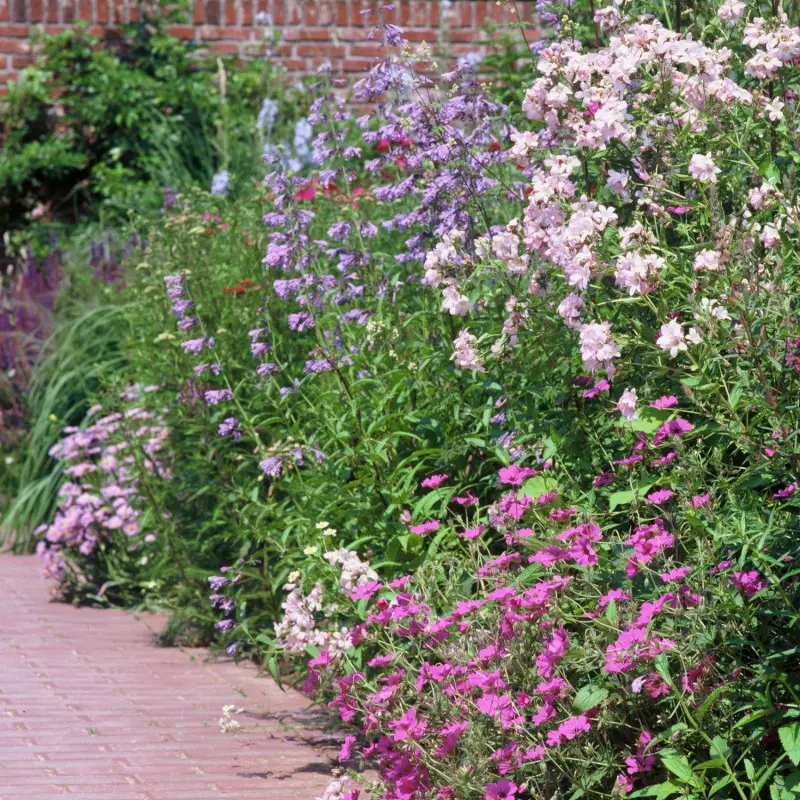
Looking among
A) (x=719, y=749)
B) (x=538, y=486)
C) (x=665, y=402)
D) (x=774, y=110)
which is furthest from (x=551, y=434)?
(x=719, y=749)

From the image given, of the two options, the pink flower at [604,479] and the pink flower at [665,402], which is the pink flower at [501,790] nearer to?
the pink flower at [604,479]

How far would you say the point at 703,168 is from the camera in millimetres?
3777

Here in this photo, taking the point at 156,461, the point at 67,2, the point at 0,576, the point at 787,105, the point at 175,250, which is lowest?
the point at 0,576

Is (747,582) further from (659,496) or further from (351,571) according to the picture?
(351,571)

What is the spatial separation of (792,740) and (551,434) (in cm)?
Answer: 140

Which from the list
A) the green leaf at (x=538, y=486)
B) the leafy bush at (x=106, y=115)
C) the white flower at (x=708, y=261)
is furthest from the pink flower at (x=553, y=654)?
the leafy bush at (x=106, y=115)

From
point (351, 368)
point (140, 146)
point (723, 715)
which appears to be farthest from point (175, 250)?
point (140, 146)

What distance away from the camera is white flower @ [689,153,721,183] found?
12.4 feet

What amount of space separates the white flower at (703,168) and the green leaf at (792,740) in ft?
4.76

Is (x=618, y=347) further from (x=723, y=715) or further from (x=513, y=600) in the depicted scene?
(x=723, y=715)

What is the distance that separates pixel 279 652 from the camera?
541cm

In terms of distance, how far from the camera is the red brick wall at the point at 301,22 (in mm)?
11773

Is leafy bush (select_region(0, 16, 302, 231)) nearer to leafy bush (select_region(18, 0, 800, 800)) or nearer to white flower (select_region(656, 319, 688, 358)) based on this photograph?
leafy bush (select_region(18, 0, 800, 800))

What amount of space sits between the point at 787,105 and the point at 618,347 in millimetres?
1200
